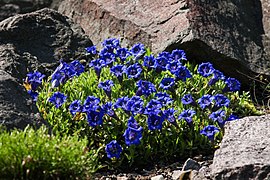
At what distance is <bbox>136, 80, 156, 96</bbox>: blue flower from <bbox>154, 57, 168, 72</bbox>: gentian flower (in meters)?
0.36

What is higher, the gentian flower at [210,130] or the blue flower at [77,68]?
the blue flower at [77,68]

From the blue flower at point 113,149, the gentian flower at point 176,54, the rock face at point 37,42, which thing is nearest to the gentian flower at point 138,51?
the gentian flower at point 176,54

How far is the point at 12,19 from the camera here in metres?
7.41

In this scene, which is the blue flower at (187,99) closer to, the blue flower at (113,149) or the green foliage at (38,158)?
the blue flower at (113,149)

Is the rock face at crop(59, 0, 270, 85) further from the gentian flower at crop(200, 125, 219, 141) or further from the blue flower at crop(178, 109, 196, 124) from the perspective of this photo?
the gentian flower at crop(200, 125, 219, 141)

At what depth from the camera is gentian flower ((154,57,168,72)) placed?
21.5ft

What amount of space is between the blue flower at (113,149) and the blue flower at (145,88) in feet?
2.41

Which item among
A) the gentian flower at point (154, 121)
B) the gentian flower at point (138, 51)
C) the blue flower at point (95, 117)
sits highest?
the gentian flower at point (138, 51)

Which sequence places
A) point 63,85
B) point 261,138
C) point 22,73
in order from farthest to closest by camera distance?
point 22,73, point 63,85, point 261,138

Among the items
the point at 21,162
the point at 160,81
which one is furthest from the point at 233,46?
the point at 21,162

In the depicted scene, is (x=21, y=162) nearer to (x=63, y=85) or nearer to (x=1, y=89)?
(x=1, y=89)

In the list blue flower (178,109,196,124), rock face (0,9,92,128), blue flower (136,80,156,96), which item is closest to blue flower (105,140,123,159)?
blue flower (178,109,196,124)

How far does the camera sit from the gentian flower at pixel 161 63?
21.5ft

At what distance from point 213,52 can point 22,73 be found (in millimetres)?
1892
